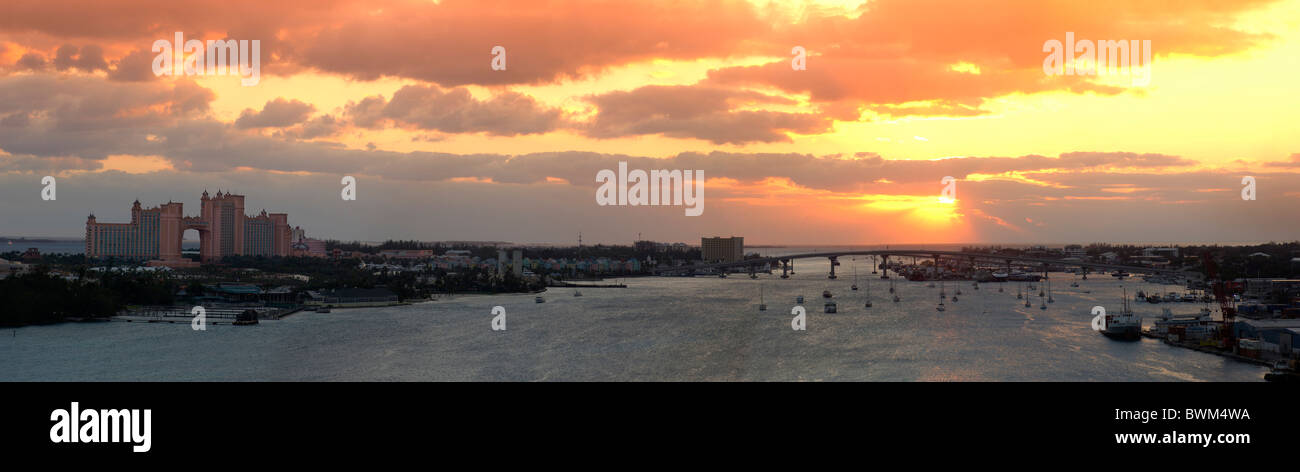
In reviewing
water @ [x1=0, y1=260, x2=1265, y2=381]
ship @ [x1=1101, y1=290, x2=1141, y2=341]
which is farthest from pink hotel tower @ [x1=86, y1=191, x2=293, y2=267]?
ship @ [x1=1101, y1=290, x2=1141, y2=341]

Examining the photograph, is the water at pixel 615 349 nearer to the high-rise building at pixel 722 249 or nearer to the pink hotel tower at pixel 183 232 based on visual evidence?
the pink hotel tower at pixel 183 232

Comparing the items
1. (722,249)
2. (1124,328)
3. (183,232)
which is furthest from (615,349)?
(722,249)

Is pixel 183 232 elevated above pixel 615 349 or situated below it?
above

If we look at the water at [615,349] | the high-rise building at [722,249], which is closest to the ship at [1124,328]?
the water at [615,349]

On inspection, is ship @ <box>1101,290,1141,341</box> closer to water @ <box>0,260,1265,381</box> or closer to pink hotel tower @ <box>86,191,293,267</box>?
water @ <box>0,260,1265,381</box>

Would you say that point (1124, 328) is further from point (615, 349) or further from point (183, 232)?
point (183, 232)
